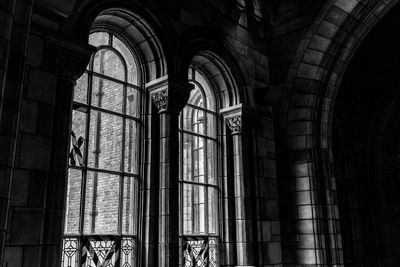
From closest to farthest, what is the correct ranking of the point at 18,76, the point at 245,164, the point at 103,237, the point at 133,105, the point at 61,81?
1. the point at 18,76
2. the point at 61,81
3. the point at 103,237
4. the point at 133,105
5. the point at 245,164

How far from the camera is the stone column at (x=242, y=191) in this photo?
5.29 meters

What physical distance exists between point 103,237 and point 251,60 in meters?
3.59

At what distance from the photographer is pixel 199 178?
17.8ft

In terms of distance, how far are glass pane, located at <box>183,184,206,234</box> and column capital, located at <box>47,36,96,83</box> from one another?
83.1 inches

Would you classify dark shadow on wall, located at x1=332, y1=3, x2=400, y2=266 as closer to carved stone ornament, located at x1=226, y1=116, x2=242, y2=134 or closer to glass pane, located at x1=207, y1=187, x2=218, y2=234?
carved stone ornament, located at x1=226, y1=116, x2=242, y2=134

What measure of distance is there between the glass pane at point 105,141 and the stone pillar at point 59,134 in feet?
2.08

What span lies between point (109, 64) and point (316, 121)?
3.29 m

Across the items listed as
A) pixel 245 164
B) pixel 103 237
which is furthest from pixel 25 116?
pixel 245 164

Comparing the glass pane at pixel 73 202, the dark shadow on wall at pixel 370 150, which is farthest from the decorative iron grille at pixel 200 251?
the dark shadow on wall at pixel 370 150

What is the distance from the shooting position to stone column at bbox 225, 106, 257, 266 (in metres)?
5.29

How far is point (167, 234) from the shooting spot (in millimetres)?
4406

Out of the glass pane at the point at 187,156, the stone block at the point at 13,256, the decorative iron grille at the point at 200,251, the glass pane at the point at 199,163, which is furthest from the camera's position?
the glass pane at the point at 199,163

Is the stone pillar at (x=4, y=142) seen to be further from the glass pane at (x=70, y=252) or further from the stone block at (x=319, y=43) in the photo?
the stone block at (x=319, y=43)

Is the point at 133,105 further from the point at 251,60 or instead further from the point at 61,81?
the point at 251,60
